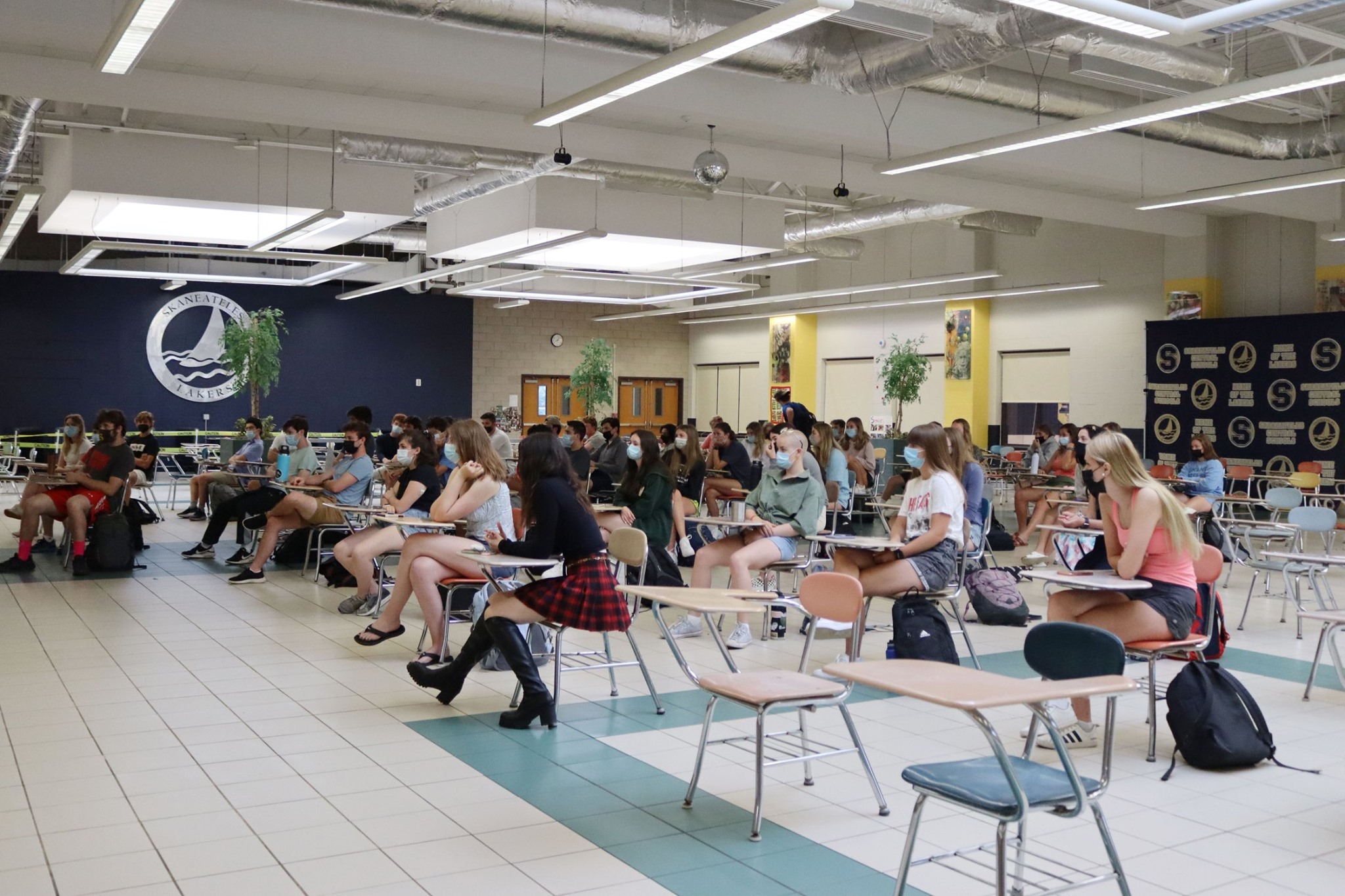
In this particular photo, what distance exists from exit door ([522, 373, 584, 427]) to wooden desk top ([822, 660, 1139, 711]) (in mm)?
22753

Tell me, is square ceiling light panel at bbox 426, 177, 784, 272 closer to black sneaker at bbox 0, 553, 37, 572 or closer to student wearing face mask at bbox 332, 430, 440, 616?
student wearing face mask at bbox 332, 430, 440, 616

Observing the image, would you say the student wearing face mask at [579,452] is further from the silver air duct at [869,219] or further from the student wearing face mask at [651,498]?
the silver air duct at [869,219]

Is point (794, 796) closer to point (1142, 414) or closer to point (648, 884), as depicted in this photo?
point (648, 884)

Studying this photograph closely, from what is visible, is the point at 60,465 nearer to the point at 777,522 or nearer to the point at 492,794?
the point at 777,522

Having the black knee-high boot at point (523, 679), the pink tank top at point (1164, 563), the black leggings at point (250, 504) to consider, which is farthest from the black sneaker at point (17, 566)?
the pink tank top at point (1164, 563)

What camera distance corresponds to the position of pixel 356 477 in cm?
852

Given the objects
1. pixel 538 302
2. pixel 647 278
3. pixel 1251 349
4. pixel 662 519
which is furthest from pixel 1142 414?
pixel 538 302

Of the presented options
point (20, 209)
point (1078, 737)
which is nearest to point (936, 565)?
point (1078, 737)

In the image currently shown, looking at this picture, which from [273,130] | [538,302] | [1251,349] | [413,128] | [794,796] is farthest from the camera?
[538,302]

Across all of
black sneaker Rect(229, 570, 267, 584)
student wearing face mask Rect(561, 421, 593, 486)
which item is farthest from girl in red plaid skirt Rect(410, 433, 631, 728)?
student wearing face mask Rect(561, 421, 593, 486)

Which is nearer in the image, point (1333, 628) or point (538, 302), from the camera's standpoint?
point (1333, 628)

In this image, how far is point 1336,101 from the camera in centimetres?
1197

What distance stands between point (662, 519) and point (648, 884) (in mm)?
4490

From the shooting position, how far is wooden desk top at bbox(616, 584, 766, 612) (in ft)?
14.0
